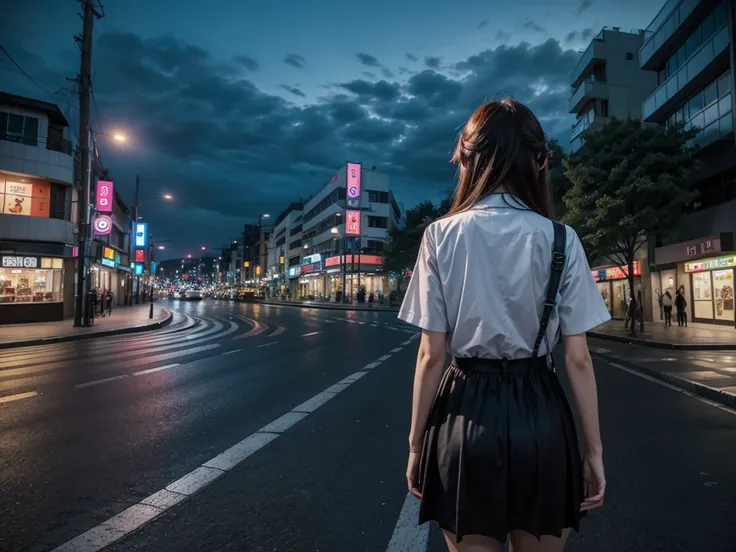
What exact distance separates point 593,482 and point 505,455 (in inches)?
14.4

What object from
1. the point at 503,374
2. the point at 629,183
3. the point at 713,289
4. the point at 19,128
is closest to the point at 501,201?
the point at 503,374

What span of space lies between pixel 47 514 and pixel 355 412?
12.1 feet

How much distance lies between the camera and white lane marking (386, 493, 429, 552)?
3.04 meters

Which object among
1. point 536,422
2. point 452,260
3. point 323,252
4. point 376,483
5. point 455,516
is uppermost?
point 323,252

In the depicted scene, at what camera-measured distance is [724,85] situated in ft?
67.1

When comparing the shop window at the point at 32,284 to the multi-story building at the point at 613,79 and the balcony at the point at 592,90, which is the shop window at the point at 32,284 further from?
the balcony at the point at 592,90

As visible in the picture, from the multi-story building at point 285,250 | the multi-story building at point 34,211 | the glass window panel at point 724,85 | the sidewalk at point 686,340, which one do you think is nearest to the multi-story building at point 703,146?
the glass window panel at point 724,85

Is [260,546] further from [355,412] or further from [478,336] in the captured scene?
[355,412]

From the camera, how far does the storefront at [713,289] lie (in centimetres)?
2073

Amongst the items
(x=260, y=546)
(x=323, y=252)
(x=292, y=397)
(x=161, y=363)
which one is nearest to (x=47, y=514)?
(x=260, y=546)

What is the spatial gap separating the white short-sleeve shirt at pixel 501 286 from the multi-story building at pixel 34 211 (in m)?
25.7

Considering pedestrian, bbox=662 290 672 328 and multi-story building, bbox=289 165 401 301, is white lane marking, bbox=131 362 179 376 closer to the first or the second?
pedestrian, bbox=662 290 672 328

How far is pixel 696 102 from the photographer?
2284 centimetres

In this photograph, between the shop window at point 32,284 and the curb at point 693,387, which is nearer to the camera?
the curb at point 693,387
